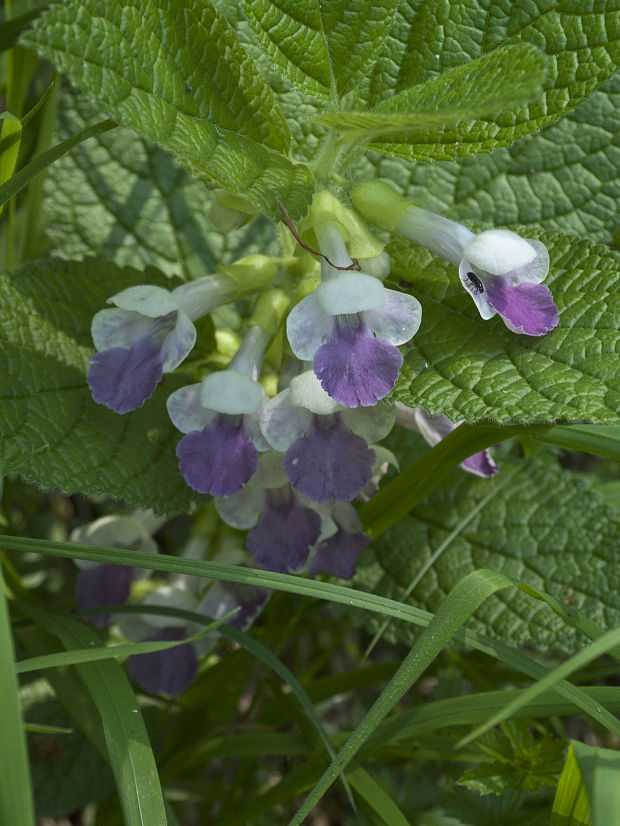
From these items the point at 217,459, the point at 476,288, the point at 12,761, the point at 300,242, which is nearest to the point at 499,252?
the point at 476,288

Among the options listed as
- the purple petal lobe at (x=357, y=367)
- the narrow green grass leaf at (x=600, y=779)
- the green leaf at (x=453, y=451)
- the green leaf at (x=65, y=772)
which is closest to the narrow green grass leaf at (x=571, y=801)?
the narrow green grass leaf at (x=600, y=779)

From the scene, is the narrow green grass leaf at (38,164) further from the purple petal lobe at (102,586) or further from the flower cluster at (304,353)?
the purple petal lobe at (102,586)

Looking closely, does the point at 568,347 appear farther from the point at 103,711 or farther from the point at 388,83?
the point at 103,711

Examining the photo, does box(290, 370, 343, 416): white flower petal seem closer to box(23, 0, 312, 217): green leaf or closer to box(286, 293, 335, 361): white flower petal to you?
box(286, 293, 335, 361): white flower petal

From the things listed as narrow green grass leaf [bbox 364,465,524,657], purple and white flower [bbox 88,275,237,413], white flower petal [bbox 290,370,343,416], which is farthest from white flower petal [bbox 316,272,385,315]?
narrow green grass leaf [bbox 364,465,524,657]

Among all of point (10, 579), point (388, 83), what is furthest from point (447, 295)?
point (10, 579)

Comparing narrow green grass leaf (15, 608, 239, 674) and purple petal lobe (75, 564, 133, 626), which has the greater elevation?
narrow green grass leaf (15, 608, 239, 674)
